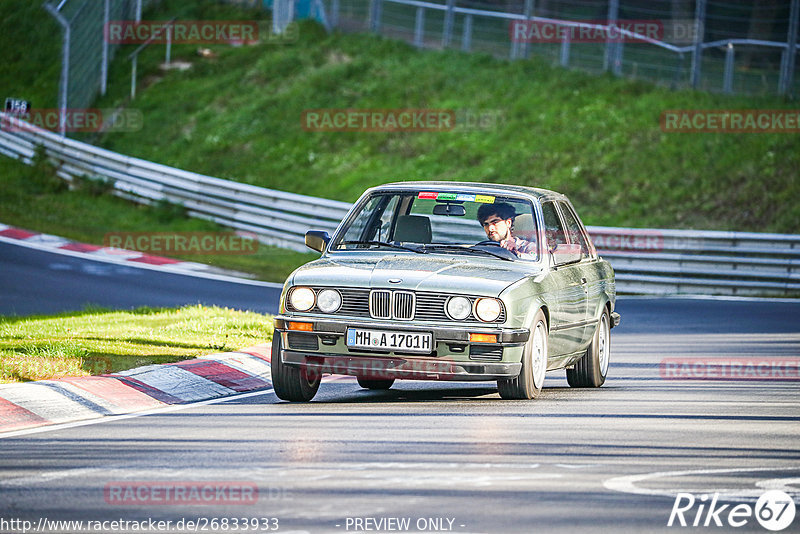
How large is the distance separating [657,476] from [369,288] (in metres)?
3.21

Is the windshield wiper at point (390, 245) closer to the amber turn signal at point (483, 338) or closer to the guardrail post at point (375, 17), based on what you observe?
the amber turn signal at point (483, 338)

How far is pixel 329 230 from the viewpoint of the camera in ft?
84.4

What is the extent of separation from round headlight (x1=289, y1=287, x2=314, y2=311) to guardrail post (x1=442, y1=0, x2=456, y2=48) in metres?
25.9

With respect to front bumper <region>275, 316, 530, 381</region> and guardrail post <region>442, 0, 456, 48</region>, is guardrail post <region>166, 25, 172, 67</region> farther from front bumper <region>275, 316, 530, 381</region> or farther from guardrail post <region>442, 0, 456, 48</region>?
front bumper <region>275, 316, 530, 381</region>

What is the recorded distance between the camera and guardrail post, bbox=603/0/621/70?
99.5 ft

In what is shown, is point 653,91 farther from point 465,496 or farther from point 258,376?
point 465,496

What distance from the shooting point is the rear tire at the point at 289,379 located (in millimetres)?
10062

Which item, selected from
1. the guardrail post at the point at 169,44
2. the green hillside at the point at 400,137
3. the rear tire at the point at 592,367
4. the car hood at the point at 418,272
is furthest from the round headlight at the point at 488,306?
the guardrail post at the point at 169,44

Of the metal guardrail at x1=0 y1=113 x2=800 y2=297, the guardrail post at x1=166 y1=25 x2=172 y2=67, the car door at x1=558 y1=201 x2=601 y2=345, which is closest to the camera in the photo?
the car door at x1=558 y1=201 x2=601 y2=345

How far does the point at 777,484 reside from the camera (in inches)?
274

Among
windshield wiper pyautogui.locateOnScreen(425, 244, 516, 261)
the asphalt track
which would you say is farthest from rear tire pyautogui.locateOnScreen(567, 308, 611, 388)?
windshield wiper pyautogui.locateOnScreen(425, 244, 516, 261)

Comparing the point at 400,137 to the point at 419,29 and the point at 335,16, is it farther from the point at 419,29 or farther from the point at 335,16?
the point at 335,16

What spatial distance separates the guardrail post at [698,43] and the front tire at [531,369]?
19.4 meters

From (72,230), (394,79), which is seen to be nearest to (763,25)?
(394,79)
